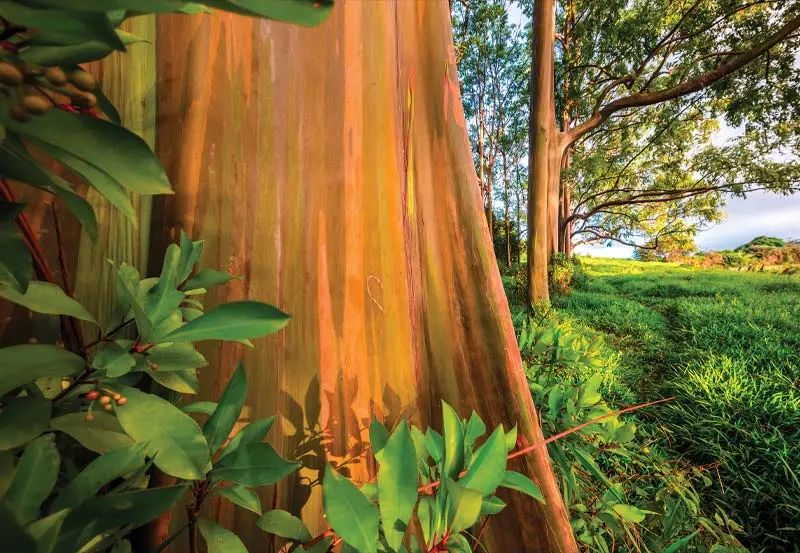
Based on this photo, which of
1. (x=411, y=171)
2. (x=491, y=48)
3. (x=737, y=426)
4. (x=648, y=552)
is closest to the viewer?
(x=411, y=171)

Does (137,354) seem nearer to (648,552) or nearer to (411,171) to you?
(411,171)

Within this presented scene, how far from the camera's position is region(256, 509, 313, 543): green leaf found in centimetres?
40

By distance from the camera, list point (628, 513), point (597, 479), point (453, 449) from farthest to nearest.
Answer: point (597, 479)
point (628, 513)
point (453, 449)

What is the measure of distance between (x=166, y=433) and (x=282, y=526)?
200 mm

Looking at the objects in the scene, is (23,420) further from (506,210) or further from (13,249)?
(506,210)

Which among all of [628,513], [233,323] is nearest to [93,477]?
[233,323]

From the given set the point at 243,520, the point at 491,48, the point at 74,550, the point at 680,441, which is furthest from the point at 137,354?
the point at 491,48

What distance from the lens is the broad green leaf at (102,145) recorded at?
20 cm

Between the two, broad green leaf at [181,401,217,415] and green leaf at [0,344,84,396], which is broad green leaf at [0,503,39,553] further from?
broad green leaf at [181,401,217,415]

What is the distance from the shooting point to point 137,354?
0.30 meters

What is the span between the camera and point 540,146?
4.73 m

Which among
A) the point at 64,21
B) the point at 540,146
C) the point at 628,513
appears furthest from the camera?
the point at 540,146

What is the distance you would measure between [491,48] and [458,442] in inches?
467

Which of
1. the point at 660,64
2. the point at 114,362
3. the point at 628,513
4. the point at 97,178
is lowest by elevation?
the point at 628,513
